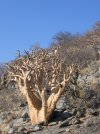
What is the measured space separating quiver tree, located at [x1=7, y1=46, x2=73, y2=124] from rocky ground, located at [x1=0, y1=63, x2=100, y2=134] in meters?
0.59

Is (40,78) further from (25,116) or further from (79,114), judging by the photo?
(79,114)

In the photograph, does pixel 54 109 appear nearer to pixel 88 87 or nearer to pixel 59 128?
pixel 59 128

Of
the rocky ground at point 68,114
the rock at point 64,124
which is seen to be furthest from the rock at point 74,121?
the rock at point 64,124

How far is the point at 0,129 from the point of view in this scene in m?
18.5

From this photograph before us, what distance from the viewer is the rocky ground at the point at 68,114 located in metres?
16.0

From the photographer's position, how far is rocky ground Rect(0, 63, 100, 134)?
52.5ft

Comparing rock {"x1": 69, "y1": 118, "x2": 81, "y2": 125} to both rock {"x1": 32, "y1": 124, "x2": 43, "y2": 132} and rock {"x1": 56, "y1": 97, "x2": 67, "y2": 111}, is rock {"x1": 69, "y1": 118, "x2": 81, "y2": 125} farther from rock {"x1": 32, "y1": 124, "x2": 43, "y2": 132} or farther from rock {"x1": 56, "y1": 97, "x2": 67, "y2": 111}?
rock {"x1": 56, "y1": 97, "x2": 67, "y2": 111}

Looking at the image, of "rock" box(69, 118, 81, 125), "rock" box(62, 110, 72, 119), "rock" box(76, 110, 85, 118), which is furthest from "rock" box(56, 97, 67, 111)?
"rock" box(69, 118, 81, 125)

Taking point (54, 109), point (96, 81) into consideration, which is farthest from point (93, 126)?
point (96, 81)

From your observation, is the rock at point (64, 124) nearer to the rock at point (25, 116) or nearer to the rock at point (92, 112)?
the rock at point (92, 112)

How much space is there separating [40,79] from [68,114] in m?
2.09

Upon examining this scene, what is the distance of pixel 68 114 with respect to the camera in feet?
59.8

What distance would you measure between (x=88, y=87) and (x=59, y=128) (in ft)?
23.6

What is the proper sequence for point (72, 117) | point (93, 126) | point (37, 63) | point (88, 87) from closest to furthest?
point (93, 126)
point (72, 117)
point (37, 63)
point (88, 87)
